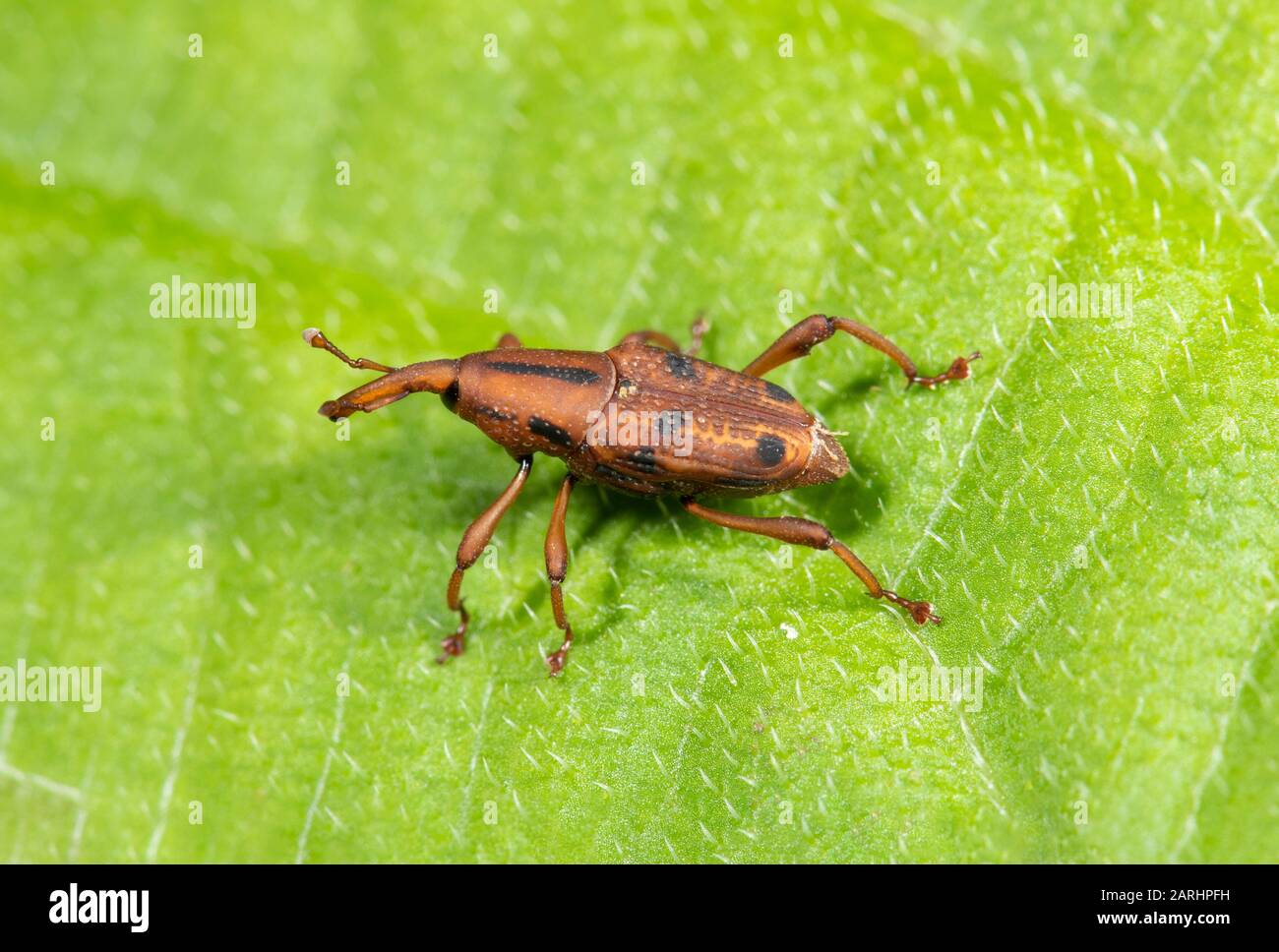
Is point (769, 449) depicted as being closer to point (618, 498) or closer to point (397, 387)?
point (618, 498)

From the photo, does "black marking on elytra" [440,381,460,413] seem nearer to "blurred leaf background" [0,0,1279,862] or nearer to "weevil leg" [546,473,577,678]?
"blurred leaf background" [0,0,1279,862]

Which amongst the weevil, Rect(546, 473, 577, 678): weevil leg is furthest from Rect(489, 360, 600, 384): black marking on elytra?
Rect(546, 473, 577, 678): weevil leg

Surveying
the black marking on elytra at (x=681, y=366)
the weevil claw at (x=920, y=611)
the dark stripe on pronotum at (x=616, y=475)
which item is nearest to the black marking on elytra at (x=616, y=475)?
the dark stripe on pronotum at (x=616, y=475)

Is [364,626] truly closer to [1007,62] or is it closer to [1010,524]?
[1010,524]

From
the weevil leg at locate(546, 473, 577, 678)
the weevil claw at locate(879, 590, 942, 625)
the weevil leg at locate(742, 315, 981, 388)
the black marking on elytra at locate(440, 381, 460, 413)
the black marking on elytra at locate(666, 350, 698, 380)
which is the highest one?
the weevil leg at locate(742, 315, 981, 388)

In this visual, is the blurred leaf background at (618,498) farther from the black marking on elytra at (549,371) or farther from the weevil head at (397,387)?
the black marking on elytra at (549,371)

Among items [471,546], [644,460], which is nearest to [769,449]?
[644,460]
